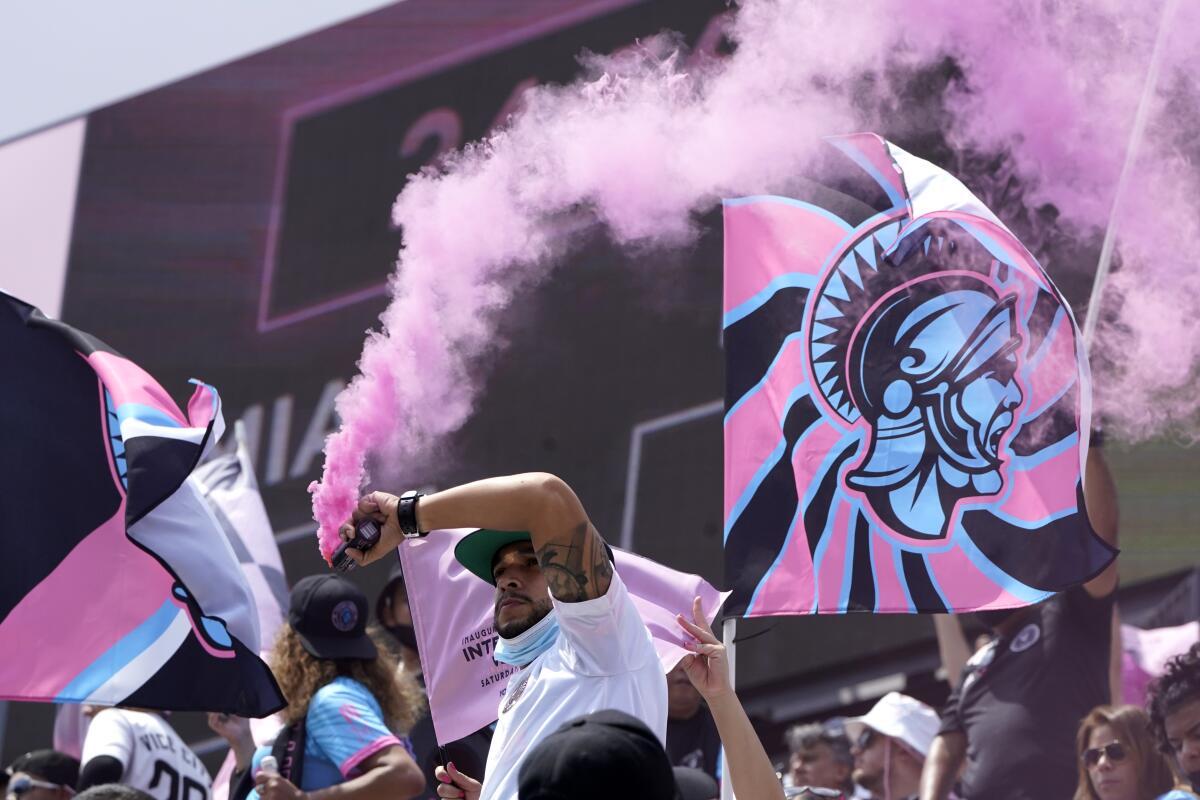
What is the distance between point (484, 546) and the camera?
3.38 m

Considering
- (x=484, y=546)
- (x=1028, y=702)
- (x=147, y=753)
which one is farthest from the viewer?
(x=1028, y=702)

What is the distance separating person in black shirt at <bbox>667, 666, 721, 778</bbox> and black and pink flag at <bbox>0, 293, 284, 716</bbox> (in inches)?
61.7

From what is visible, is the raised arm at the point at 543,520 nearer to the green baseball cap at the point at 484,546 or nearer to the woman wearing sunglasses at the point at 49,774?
the green baseball cap at the point at 484,546

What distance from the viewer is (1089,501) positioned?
261 inches

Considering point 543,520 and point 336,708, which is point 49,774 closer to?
point 336,708

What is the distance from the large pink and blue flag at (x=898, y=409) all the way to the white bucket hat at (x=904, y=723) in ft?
5.08

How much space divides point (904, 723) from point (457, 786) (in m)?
3.02

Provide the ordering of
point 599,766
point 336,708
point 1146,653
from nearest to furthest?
point 599,766, point 336,708, point 1146,653

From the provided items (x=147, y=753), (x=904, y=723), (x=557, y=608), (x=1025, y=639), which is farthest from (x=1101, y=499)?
(x=557, y=608)

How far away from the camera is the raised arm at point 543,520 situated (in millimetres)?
3023

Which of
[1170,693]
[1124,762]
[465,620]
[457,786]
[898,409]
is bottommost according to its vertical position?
[1124,762]

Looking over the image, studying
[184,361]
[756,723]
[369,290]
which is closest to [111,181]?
[184,361]

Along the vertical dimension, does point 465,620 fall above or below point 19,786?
above

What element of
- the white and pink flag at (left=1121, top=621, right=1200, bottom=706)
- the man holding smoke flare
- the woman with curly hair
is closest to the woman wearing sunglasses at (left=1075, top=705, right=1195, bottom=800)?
the white and pink flag at (left=1121, top=621, right=1200, bottom=706)
